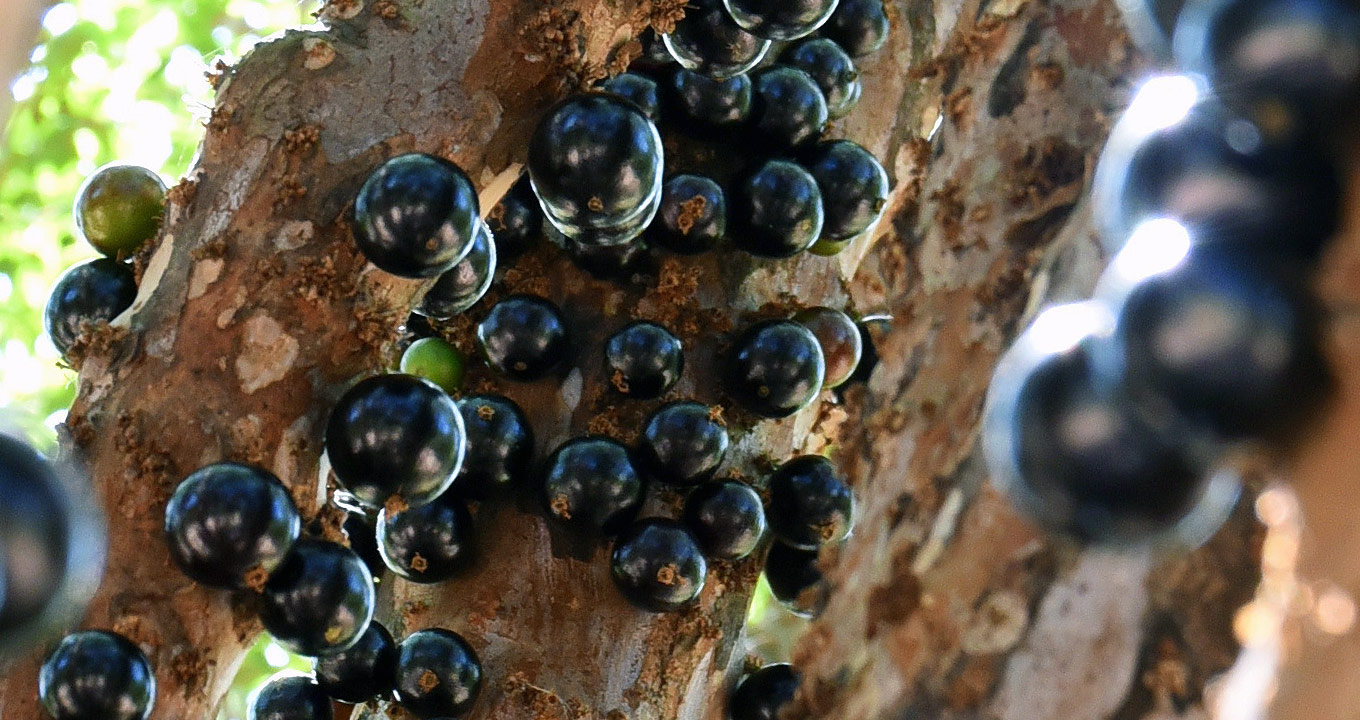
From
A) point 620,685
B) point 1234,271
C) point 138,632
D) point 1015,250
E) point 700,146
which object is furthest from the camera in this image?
point 700,146

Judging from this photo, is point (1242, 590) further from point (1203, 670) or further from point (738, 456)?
point (738, 456)

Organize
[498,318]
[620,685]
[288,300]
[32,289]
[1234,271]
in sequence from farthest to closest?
[32,289], [498,318], [620,685], [288,300], [1234,271]

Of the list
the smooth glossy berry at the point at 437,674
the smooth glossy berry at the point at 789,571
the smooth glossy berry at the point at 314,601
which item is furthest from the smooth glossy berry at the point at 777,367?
the smooth glossy berry at the point at 314,601

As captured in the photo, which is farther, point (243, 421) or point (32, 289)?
point (32, 289)

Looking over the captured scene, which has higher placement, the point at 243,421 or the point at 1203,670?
the point at 1203,670

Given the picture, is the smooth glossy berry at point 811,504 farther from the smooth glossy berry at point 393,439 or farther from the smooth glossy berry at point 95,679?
the smooth glossy berry at point 95,679

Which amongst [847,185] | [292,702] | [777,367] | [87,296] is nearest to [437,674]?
[292,702]

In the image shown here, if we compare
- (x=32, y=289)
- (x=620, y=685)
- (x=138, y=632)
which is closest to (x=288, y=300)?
(x=138, y=632)
